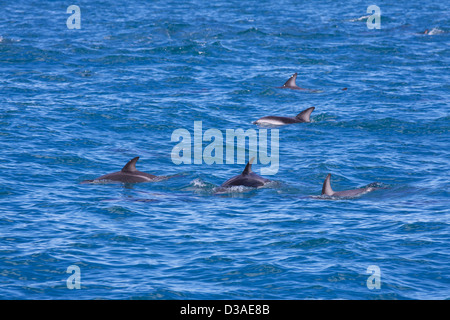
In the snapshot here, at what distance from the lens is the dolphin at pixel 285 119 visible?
29.4 meters

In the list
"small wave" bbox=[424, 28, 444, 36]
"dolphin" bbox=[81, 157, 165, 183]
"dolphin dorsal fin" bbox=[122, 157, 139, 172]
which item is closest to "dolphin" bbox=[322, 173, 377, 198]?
"dolphin" bbox=[81, 157, 165, 183]

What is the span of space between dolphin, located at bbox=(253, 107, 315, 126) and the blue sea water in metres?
0.40

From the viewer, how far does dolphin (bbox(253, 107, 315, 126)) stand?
1156 inches

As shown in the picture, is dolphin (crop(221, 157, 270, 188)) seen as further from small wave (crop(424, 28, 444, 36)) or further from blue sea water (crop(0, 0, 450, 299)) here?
small wave (crop(424, 28, 444, 36))

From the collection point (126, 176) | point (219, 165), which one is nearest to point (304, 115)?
point (219, 165)

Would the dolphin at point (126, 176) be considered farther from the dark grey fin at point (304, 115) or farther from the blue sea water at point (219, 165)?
the dark grey fin at point (304, 115)

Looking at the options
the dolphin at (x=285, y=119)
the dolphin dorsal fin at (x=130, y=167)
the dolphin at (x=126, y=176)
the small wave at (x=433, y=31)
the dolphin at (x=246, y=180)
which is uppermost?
the small wave at (x=433, y=31)

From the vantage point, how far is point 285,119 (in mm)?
29719

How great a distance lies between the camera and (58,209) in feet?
63.4

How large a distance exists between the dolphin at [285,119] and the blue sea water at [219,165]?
401 mm

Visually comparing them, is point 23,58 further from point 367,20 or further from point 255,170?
point 367,20

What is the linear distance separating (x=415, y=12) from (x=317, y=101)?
32.7 m

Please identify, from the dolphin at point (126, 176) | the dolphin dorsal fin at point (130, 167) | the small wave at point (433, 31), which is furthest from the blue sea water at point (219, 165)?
the dolphin dorsal fin at point (130, 167)

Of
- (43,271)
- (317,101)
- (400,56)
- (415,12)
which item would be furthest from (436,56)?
(43,271)
